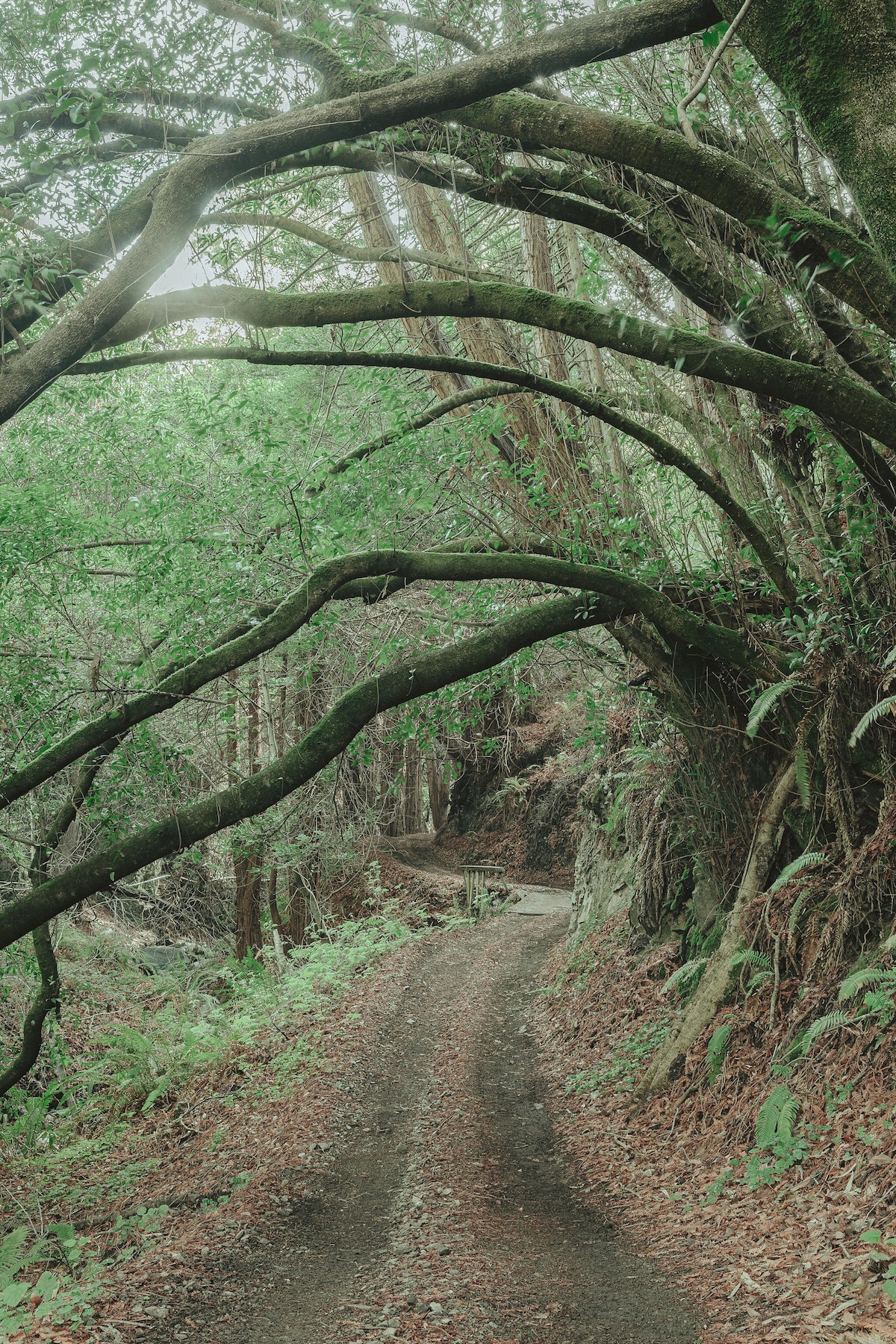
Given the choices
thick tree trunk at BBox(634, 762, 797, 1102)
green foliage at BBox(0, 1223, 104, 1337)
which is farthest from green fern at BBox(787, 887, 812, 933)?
green foliage at BBox(0, 1223, 104, 1337)

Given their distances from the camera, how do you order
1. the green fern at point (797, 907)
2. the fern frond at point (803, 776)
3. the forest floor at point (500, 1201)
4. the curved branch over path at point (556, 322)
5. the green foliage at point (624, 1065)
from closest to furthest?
1. the forest floor at point (500, 1201)
2. the curved branch over path at point (556, 322)
3. the green fern at point (797, 907)
4. the fern frond at point (803, 776)
5. the green foliage at point (624, 1065)

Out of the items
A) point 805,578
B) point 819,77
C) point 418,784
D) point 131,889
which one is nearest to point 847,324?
point 805,578

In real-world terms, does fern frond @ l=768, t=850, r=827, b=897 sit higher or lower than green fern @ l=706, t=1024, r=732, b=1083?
higher

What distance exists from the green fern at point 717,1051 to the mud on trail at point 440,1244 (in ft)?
4.48

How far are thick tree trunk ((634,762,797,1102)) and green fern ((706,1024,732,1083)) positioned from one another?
0.35m

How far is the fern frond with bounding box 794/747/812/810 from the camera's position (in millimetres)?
7324

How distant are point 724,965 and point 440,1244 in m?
3.19

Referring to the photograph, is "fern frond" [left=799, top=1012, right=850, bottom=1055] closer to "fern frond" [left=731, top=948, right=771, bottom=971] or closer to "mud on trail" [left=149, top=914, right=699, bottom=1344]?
"fern frond" [left=731, top=948, right=771, bottom=971]

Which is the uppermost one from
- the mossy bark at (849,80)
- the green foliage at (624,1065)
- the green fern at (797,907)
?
the mossy bark at (849,80)

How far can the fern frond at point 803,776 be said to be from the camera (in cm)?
732

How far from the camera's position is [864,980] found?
5.95 meters

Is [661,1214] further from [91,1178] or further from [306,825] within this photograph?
[306,825]

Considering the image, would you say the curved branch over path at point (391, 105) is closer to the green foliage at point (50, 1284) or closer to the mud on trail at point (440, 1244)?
the green foliage at point (50, 1284)

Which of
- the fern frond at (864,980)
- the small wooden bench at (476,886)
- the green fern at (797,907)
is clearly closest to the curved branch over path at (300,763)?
the green fern at (797,907)
